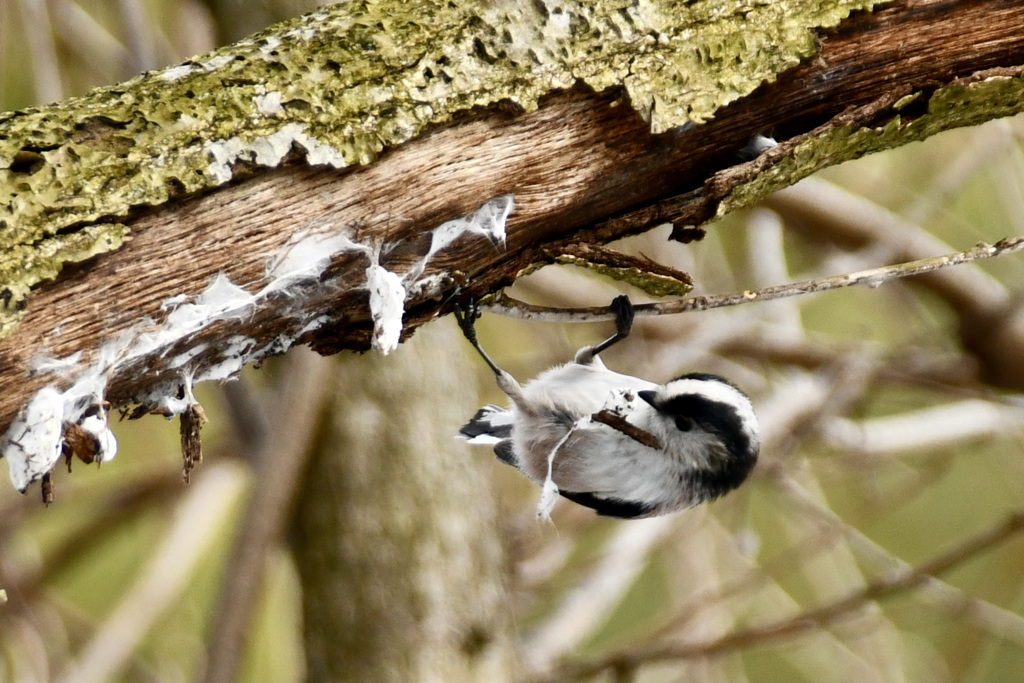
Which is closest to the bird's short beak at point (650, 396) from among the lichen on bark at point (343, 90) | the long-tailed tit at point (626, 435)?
the long-tailed tit at point (626, 435)

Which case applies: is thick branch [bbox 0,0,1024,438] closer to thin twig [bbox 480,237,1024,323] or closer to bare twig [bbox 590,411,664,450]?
thin twig [bbox 480,237,1024,323]

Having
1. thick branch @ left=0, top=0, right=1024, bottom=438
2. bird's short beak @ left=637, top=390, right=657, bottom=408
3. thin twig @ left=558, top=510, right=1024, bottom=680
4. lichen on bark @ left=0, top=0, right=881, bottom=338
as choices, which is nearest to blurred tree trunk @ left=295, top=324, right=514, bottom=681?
thin twig @ left=558, top=510, right=1024, bottom=680

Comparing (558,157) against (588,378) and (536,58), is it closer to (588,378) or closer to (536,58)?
(536,58)

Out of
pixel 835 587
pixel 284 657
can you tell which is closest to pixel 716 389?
pixel 835 587

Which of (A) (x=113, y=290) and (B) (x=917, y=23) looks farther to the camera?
(B) (x=917, y=23)

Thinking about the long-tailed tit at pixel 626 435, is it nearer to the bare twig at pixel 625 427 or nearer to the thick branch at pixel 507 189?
the bare twig at pixel 625 427

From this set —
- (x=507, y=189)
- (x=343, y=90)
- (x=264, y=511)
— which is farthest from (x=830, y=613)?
(x=343, y=90)
